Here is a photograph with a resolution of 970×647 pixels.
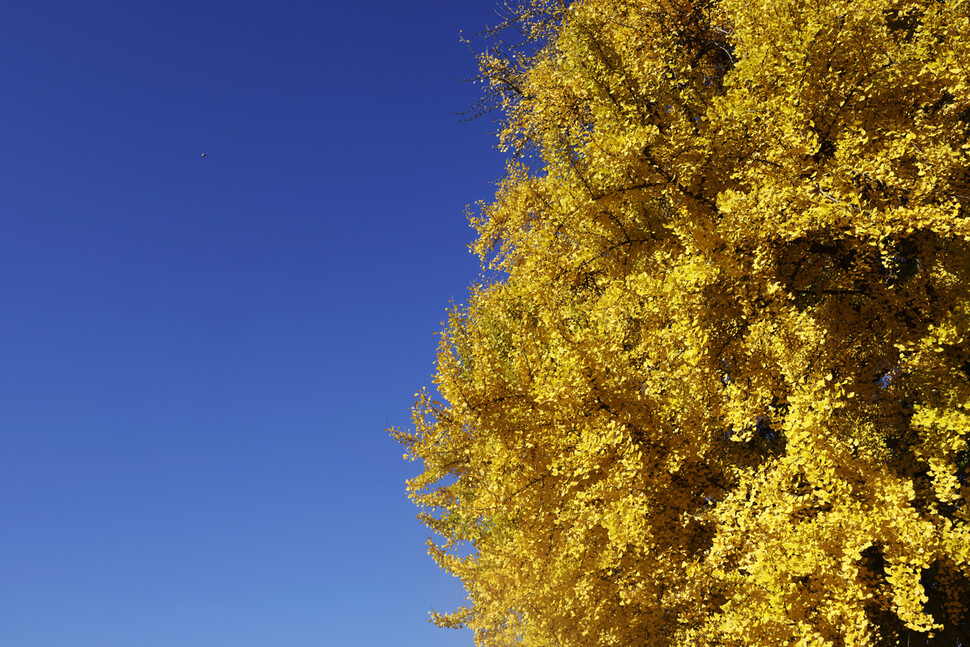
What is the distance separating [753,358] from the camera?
9227mm

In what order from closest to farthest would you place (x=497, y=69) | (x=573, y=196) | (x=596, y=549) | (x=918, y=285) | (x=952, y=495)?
(x=952, y=495), (x=918, y=285), (x=596, y=549), (x=573, y=196), (x=497, y=69)

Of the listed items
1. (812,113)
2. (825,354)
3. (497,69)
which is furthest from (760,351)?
(497,69)

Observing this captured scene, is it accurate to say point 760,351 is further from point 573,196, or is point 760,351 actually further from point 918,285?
point 573,196

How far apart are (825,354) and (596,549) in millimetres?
4896

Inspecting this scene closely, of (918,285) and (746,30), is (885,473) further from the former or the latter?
(746,30)

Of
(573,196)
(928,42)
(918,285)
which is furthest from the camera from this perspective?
(573,196)

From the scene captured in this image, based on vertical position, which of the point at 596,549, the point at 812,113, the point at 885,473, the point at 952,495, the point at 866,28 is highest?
the point at 866,28

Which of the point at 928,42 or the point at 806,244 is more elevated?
the point at 928,42

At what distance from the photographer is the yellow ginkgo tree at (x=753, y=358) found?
7469mm

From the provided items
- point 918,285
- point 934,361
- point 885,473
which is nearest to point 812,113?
point 918,285

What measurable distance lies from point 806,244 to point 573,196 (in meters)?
4.34

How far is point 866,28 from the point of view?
9.03 meters

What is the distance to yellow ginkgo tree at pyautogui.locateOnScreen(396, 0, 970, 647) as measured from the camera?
7469 millimetres

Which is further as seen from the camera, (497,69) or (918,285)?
(497,69)
